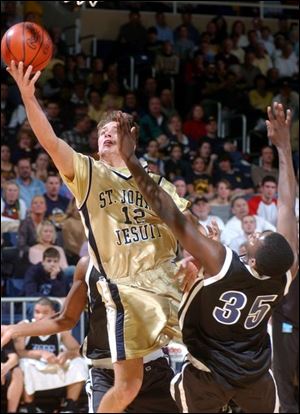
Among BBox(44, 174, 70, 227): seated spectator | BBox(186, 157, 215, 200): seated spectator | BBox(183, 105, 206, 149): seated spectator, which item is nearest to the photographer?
BBox(44, 174, 70, 227): seated spectator

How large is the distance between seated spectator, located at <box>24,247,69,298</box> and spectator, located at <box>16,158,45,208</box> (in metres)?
1.71

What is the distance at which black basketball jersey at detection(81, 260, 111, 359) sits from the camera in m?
5.74

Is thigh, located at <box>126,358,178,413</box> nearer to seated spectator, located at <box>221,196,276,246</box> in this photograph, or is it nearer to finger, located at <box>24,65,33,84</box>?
finger, located at <box>24,65,33,84</box>

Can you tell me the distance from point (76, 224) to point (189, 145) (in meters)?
3.88

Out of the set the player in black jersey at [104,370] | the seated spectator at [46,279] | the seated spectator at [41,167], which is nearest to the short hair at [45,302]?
the seated spectator at [46,279]

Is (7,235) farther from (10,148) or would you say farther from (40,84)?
(40,84)

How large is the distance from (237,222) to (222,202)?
1.02 metres

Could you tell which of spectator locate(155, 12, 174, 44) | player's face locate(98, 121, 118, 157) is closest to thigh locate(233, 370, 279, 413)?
player's face locate(98, 121, 118, 157)

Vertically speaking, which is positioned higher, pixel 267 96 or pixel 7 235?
pixel 267 96

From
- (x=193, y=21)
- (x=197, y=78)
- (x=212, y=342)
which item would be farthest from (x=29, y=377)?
(x=193, y=21)

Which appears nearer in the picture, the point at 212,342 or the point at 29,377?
the point at 212,342

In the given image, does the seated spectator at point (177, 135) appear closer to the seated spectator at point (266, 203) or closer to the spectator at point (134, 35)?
the seated spectator at point (266, 203)

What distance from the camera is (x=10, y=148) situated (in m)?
13.3

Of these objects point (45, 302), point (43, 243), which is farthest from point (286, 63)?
point (45, 302)
